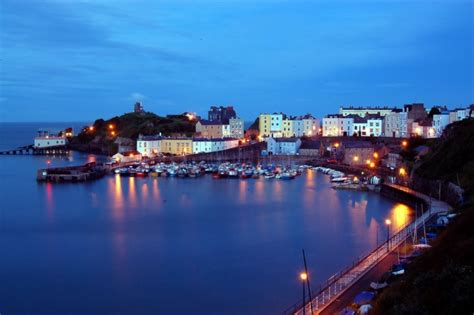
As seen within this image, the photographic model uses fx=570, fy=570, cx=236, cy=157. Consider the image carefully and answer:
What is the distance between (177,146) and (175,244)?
2231 centimetres

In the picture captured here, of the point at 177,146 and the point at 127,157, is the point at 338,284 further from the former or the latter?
the point at 177,146

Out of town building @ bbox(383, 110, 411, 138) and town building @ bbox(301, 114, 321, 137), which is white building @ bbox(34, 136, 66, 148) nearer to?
town building @ bbox(301, 114, 321, 137)

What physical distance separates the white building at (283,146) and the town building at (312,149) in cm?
38

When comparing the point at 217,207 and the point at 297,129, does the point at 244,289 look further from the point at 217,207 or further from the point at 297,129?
the point at 297,129

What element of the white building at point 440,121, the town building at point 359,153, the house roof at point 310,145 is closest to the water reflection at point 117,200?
the town building at point 359,153

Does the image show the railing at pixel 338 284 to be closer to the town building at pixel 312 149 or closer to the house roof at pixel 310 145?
the town building at pixel 312 149

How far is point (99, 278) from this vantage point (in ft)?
34.3

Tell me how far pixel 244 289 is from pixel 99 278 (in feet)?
9.13

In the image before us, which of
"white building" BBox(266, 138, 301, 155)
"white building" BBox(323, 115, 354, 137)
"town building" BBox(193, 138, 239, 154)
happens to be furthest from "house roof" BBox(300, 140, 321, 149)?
"town building" BBox(193, 138, 239, 154)

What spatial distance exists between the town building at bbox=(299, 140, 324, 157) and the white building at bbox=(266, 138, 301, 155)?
14.9 inches

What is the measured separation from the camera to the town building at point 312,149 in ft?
109

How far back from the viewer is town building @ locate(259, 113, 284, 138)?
4038cm

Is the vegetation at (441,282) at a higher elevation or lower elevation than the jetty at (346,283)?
higher

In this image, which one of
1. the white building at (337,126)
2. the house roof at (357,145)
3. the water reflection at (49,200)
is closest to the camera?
the water reflection at (49,200)
